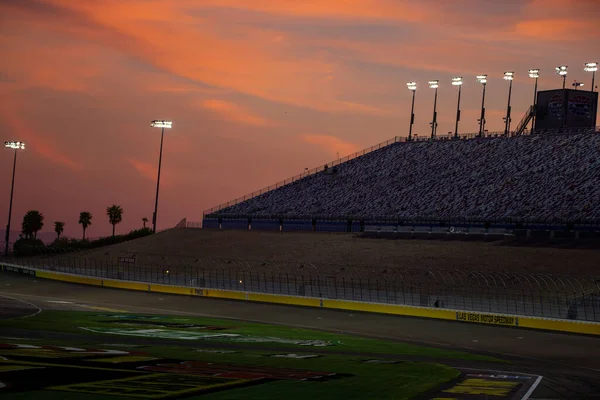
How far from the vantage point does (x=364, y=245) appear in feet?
224

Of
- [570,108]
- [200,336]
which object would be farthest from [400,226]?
[200,336]

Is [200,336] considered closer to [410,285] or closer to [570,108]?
Answer: [410,285]

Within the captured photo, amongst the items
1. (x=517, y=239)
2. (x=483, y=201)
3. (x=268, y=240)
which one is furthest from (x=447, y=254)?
(x=268, y=240)

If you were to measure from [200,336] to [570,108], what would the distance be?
61.1 m

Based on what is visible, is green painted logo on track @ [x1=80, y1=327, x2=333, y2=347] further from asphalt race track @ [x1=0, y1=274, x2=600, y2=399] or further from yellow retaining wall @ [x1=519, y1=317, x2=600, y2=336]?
yellow retaining wall @ [x1=519, y1=317, x2=600, y2=336]

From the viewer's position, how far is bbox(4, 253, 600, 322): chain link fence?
41594mm

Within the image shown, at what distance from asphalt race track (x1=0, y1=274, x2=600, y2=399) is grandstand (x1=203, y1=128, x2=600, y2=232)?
25.2 m

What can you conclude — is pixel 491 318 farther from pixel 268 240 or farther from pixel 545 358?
pixel 268 240

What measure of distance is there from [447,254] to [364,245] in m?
8.83

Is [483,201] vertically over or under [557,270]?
over

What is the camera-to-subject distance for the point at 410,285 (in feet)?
154

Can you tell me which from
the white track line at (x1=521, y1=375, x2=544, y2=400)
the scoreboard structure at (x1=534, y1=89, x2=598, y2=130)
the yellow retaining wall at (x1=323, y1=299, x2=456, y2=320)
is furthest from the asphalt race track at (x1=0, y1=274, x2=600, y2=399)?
the scoreboard structure at (x1=534, y1=89, x2=598, y2=130)

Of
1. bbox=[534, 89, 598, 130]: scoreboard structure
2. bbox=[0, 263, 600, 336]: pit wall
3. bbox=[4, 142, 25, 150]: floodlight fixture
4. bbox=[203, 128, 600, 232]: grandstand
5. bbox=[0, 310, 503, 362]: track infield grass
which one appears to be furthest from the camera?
bbox=[4, 142, 25, 150]: floodlight fixture

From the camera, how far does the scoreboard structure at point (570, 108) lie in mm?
87938
